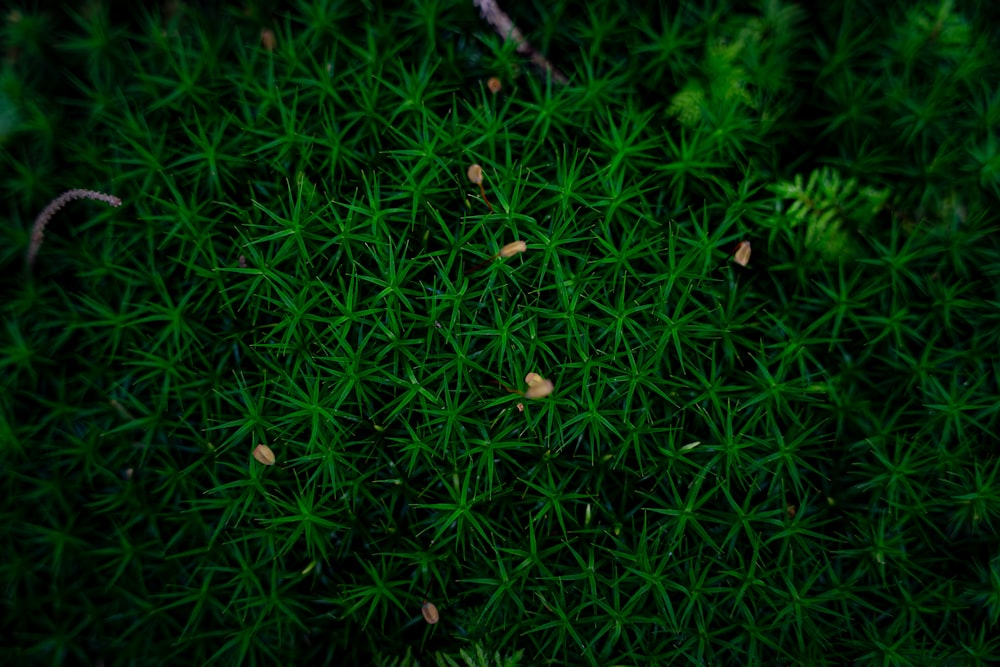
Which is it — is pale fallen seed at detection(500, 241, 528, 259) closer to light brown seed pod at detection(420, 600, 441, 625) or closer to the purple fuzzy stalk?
light brown seed pod at detection(420, 600, 441, 625)

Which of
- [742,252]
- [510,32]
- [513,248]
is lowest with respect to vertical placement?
[742,252]

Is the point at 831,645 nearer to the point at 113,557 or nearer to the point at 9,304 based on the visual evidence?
the point at 113,557

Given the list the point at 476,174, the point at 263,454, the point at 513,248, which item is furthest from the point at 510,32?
the point at 263,454

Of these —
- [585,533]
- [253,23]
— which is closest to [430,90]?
[253,23]

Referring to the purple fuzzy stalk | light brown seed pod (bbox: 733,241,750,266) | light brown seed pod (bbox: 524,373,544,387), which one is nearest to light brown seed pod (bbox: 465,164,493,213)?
light brown seed pod (bbox: 524,373,544,387)

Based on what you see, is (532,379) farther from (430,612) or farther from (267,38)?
(267,38)

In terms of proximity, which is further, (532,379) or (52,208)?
(52,208)
